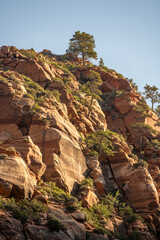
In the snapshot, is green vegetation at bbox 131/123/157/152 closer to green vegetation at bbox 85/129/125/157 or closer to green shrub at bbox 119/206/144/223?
green vegetation at bbox 85/129/125/157

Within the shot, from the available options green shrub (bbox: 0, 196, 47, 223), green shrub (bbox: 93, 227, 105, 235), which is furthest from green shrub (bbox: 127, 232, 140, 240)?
green shrub (bbox: 0, 196, 47, 223)

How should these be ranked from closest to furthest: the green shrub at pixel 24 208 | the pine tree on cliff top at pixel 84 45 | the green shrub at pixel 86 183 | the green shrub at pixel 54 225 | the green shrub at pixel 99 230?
the green shrub at pixel 24 208 < the green shrub at pixel 54 225 < the green shrub at pixel 99 230 < the green shrub at pixel 86 183 < the pine tree on cliff top at pixel 84 45

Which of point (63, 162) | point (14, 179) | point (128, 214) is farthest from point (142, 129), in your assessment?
point (14, 179)

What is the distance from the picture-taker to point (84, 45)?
7719cm

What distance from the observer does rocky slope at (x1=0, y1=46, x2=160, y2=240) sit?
20.2m

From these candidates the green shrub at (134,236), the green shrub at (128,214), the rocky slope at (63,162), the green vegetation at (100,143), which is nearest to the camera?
the rocky slope at (63,162)

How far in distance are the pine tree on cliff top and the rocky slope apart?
28950mm

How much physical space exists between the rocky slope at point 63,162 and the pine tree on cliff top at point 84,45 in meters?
28.9

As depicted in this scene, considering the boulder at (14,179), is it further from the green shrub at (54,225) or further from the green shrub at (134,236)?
the green shrub at (134,236)

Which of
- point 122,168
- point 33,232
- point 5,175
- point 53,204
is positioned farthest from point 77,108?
point 33,232

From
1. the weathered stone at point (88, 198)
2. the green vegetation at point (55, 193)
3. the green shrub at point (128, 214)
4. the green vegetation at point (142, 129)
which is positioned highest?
the green vegetation at point (142, 129)

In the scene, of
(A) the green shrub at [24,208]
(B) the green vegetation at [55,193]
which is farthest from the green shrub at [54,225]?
(B) the green vegetation at [55,193]

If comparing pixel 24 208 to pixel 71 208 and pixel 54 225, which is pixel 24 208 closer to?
pixel 54 225

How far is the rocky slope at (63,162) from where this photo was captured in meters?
20.2
